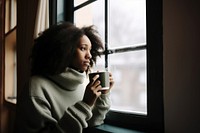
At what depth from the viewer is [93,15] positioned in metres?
1.41

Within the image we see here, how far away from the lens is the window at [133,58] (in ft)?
2.98

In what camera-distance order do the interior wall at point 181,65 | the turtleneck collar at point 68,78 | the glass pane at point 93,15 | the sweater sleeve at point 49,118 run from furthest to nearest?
the glass pane at point 93,15
the turtleneck collar at point 68,78
the sweater sleeve at point 49,118
the interior wall at point 181,65

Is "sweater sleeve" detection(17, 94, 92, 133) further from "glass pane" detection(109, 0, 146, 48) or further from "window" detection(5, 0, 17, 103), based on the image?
"window" detection(5, 0, 17, 103)

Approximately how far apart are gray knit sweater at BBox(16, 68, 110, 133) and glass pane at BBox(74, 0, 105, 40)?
400 millimetres

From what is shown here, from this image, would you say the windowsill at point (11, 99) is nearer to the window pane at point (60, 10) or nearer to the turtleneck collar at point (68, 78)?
the window pane at point (60, 10)

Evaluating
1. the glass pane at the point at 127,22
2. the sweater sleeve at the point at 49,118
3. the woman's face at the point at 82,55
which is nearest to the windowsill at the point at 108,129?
the sweater sleeve at the point at 49,118

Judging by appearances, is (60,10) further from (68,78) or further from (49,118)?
(49,118)

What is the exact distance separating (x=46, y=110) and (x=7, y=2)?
2441 millimetres

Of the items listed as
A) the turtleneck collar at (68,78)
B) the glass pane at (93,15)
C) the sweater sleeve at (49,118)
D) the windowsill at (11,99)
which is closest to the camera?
the sweater sleeve at (49,118)

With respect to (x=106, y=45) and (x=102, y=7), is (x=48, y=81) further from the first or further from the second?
(x=102, y=7)

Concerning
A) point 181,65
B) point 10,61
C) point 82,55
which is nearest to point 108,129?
point 82,55

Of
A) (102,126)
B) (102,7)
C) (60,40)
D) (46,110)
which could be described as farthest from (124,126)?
(102,7)

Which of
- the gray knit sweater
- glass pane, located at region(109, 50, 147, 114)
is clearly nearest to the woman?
the gray knit sweater

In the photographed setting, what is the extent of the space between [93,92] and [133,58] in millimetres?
313
